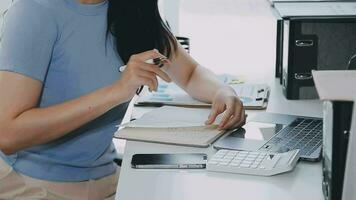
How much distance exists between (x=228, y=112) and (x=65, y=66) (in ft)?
1.30

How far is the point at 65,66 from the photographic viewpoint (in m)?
1.45

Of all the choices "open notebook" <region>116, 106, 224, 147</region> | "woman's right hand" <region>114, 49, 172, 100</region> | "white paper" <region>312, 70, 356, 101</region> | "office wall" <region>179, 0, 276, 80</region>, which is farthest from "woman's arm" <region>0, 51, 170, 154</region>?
"office wall" <region>179, 0, 276, 80</region>

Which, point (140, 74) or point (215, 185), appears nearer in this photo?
point (215, 185)

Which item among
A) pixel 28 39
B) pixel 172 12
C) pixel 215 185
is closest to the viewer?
pixel 215 185

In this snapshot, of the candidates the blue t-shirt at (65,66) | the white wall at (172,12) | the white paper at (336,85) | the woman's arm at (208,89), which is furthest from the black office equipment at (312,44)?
the white wall at (172,12)

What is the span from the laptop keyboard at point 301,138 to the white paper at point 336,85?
0.31 meters

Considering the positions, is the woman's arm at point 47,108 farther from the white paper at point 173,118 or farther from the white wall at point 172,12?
the white wall at point 172,12

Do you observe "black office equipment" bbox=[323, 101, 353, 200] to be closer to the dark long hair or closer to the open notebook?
the open notebook

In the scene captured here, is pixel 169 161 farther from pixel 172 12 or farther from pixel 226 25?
pixel 226 25

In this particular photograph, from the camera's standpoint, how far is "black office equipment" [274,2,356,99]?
69.2 inches

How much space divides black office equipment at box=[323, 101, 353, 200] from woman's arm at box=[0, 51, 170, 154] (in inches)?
20.1

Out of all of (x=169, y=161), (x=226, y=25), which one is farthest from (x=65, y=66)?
(x=226, y=25)

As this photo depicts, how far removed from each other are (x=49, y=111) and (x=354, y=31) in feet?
3.13

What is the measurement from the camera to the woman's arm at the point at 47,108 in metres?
1.32
